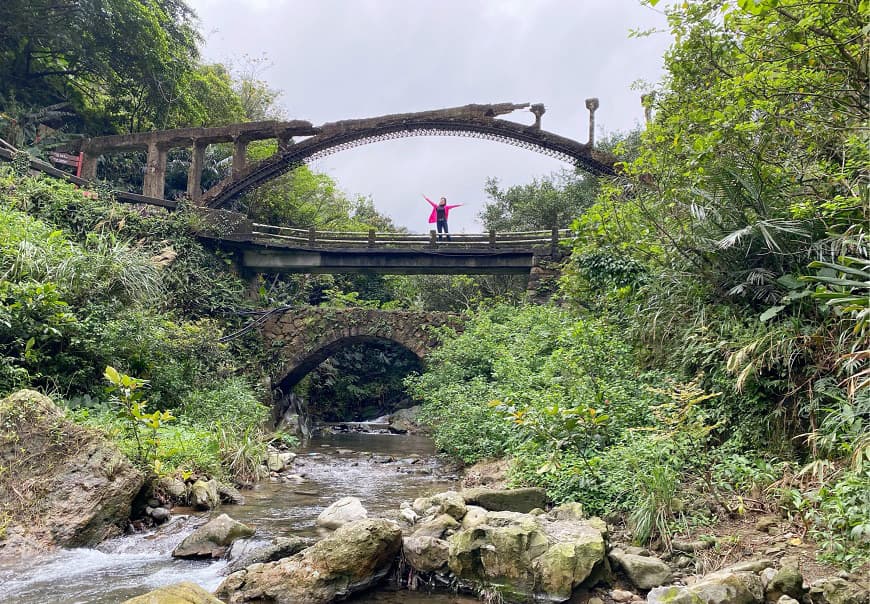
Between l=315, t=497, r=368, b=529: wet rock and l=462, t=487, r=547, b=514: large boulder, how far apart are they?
121 centimetres

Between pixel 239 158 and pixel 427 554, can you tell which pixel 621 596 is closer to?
pixel 427 554

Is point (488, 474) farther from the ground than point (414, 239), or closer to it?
closer to it

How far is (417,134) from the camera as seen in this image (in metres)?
17.2

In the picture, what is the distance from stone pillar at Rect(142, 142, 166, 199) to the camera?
57.9ft

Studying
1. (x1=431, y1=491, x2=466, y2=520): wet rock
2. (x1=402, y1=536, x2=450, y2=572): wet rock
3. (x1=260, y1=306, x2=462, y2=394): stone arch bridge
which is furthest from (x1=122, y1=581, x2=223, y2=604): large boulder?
(x1=260, y1=306, x2=462, y2=394): stone arch bridge

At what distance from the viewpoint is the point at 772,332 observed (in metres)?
5.29

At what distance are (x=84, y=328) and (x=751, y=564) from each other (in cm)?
833

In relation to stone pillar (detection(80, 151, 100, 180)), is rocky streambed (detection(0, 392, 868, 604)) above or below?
below

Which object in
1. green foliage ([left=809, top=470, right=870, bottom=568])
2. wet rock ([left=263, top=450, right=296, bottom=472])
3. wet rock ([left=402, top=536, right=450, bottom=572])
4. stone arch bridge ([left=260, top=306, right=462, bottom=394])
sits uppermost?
stone arch bridge ([left=260, top=306, right=462, bottom=394])

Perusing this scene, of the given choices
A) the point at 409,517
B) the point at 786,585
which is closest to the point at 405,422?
the point at 409,517

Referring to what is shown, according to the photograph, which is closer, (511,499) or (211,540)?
(211,540)

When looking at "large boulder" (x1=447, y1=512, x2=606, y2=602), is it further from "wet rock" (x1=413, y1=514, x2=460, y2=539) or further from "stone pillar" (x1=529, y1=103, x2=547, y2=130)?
"stone pillar" (x1=529, y1=103, x2=547, y2=130)

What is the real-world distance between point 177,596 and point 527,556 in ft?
7.76

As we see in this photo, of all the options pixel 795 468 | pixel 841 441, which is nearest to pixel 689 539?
pixel 795 468
